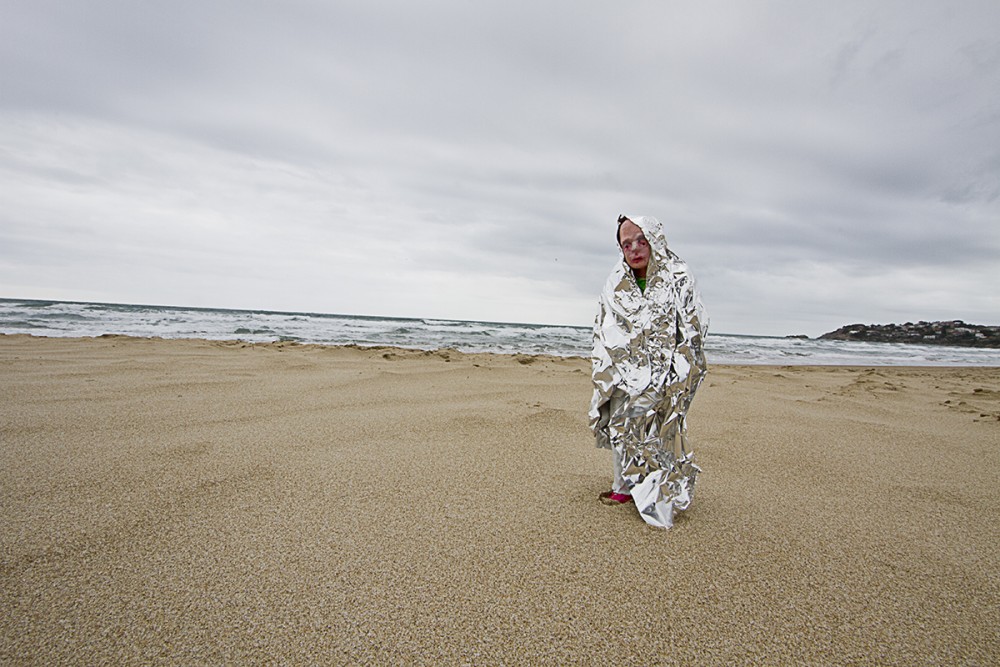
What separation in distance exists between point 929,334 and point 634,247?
44.3m

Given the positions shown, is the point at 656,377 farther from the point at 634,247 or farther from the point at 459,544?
the point at 459,544

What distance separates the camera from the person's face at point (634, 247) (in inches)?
107

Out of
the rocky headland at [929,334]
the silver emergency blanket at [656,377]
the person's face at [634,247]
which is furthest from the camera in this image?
the rocky headland at [929,334]

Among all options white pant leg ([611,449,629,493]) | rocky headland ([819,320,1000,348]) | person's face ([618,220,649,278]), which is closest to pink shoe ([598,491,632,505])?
white pant leg ([611,449,629,493])

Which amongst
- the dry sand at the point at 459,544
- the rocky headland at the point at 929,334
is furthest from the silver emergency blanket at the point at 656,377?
the rocky headland at the point at 929,334

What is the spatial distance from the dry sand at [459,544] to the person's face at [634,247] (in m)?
1.35

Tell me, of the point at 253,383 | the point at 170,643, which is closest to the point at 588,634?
the point at 170,643

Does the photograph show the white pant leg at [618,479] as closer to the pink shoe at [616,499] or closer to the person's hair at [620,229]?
the pink shoe at [616,499]

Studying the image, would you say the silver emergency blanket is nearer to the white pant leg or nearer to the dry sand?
the white pant leg

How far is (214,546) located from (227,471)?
0.97 m

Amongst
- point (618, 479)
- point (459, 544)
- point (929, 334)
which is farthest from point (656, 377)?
point (929, 334)

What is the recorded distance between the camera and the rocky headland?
31364 mm

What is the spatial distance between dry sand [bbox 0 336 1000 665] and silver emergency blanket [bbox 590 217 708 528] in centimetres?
21

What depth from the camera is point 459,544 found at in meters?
2.25
